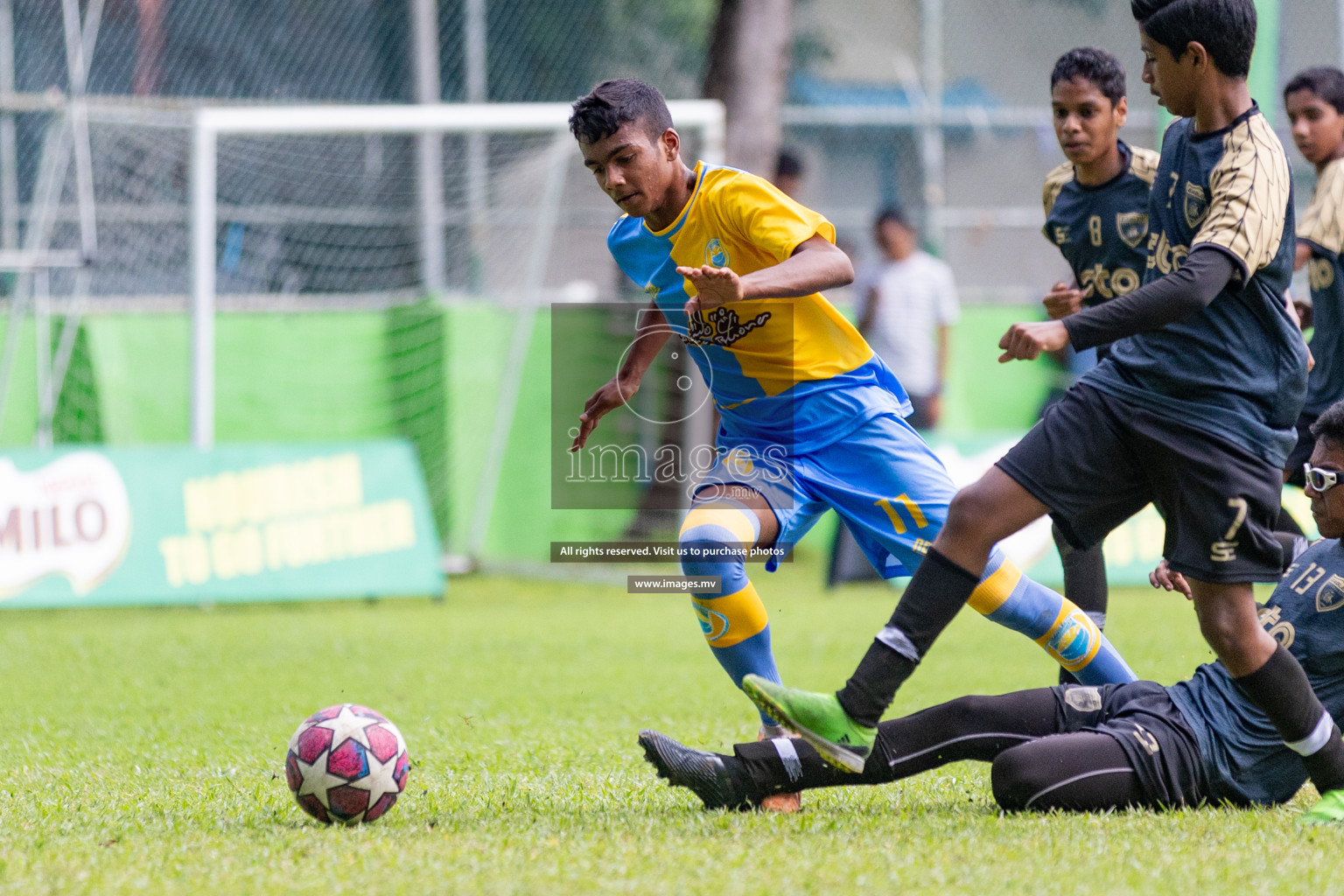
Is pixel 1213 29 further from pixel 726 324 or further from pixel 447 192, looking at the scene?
pixel 447 192

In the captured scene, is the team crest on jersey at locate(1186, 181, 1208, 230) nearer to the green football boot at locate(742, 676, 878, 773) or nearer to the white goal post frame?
the green football boot at locate(742, 676, 878, 773)

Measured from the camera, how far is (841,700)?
358 cm

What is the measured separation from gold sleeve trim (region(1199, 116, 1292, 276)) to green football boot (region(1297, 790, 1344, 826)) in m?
1.31

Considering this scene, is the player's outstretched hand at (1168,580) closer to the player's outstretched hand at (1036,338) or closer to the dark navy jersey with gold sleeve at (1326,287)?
the player's outstretched hand at (1036,338)

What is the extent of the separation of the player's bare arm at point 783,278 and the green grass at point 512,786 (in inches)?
52.3

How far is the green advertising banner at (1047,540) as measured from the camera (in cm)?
1055

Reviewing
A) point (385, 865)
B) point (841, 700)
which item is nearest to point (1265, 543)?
point (841, 700)

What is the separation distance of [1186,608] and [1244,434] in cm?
615

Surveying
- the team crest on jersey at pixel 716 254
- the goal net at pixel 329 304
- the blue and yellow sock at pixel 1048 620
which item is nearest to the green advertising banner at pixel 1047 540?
the goal net at pixel 329 304

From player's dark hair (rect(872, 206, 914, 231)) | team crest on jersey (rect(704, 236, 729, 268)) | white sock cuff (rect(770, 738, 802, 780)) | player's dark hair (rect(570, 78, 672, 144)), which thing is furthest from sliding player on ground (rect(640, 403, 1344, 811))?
player's dark hair (rect(872, 206, 914, 231))

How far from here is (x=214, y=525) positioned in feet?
32.6

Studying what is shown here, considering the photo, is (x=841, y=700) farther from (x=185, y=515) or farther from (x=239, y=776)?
(x=185, y=515)

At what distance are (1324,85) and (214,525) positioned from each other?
280 inches

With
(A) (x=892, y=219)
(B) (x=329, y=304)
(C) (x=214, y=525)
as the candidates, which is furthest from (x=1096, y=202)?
(B) (x=329, y=304)
